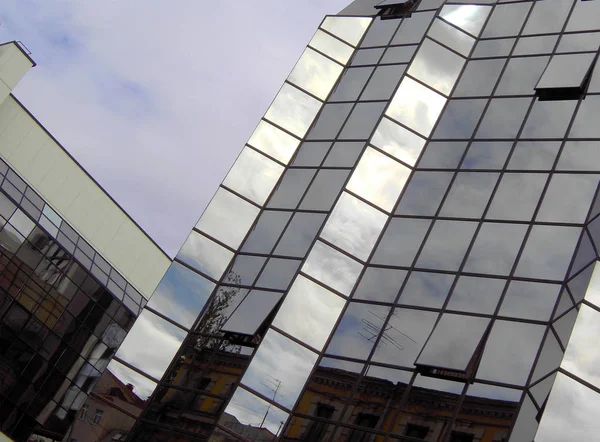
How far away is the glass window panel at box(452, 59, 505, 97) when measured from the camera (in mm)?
24609

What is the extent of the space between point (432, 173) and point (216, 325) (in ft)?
26.5

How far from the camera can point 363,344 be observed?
64.4 ft

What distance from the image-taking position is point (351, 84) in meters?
26.9

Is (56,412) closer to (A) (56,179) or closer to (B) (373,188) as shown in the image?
(A) (56,179)

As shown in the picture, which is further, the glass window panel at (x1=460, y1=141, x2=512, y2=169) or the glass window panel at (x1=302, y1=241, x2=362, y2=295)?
the glass window panel at (x1=460, y1=141, x2=512, y2=169)

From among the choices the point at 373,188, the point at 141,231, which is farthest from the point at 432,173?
the point at 141,231

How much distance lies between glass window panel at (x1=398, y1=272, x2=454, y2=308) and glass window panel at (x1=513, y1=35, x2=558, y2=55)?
30.9ft

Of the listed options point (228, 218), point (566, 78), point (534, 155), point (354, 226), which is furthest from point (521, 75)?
point (228, 218)

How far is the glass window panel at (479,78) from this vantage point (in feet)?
80.7

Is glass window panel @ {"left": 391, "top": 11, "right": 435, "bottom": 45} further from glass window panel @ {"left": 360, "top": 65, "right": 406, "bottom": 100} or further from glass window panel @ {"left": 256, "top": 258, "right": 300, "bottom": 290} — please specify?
glass window panel @ {"left": 256, "top": 258, "right": 300, "bottom": 290}

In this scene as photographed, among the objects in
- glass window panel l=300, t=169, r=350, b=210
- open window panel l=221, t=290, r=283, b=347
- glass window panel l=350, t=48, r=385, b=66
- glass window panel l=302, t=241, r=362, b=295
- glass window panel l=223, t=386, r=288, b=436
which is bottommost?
glass window panel l=223, t=386, r=288, b=436

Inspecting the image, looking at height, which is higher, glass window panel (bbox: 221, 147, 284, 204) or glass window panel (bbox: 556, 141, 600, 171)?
glass window panel (bbox: 556, 141, 600, 171)

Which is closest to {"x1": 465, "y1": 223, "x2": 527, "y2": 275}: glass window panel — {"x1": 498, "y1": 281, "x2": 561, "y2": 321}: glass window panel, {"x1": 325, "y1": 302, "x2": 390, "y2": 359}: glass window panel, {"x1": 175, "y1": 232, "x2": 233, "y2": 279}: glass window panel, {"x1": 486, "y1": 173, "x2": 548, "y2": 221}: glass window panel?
{"x1": 486, "y1": 173, "x2": 548, "y2": 221}: glass window panel

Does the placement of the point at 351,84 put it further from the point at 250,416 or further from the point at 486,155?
the point at 250,416
